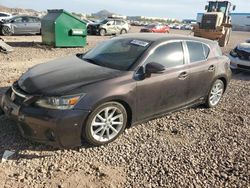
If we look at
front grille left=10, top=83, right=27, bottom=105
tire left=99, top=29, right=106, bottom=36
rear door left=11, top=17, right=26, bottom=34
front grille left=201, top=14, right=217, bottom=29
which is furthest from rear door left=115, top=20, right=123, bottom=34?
front grille left=10, top=83, right=27, bottom=105

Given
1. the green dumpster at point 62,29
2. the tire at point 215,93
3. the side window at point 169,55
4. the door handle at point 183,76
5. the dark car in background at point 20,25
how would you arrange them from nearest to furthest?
the side window at point 169,55
the door handle at point 183,76
the tire at point 215,93
the green dumpster at point 62,29
the dark car in background at point 20,25

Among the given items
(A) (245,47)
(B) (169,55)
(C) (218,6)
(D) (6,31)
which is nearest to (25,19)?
(D) (6,31)

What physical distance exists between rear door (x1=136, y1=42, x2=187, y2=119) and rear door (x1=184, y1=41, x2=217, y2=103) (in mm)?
183

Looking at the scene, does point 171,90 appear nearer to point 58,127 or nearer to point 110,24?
point 58,127

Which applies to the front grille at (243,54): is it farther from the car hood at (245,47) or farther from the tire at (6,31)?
the tire at (6,31)

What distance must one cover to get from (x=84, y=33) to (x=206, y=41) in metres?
9.15

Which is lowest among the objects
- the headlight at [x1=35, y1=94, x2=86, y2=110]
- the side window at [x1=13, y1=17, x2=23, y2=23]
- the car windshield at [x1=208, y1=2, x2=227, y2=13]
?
the headlight at [x1=35, y1=94, x2=86, y2=110]

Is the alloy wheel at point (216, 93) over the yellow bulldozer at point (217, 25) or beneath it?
beneath

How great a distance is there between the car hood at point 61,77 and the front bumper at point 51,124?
0.89 feet

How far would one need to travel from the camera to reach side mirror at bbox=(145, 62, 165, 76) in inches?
164

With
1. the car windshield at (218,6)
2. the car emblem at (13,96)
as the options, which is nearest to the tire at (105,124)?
the car emblem at (13,96)

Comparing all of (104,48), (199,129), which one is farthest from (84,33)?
(199,129)

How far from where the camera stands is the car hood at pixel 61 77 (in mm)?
3719

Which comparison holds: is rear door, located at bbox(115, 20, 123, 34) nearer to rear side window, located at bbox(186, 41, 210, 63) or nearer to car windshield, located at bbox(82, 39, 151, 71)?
rear side window, located at bbox(186, 41, 210, 63)
